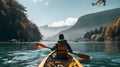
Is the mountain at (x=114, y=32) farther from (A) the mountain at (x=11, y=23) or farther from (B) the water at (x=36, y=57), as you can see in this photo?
(B) the water at (x=36, y=57)

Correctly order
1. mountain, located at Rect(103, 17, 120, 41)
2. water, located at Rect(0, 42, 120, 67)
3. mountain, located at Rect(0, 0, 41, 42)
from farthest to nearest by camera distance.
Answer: mountain, located at Rect(103, 17, 120, 41), mountain, located at Rect(0, 0, 41, 42), water, located at Rect(0, 42, 120, 67)

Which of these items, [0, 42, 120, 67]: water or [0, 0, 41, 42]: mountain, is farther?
[0, 0, 41, 42]: mountain

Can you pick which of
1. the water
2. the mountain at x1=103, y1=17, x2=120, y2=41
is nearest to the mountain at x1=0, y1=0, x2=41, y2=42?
the mountain at x1=103, y1=17, x2=120, y2=41

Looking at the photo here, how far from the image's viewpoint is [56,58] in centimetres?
2161

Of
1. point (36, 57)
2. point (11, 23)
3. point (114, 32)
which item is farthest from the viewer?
point (114, 32)

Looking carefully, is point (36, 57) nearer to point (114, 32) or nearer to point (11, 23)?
point (11, 23)

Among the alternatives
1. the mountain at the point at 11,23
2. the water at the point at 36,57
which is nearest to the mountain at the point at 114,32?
the mountain at the point at 11,23

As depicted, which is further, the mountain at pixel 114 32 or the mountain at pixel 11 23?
the mountain at pixel 114 32

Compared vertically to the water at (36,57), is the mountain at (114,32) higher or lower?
higher

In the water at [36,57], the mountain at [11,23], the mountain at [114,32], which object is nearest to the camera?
the water at [36,57]

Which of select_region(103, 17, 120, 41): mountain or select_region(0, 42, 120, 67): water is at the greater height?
select_region(103, 17, 120, 41): mountain

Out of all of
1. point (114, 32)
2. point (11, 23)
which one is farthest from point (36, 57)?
point (114, 32)

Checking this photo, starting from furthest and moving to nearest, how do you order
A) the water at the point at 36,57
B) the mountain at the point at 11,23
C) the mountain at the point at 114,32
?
the mountain at the point at 114,32 < the mountain at the point at 11,23 < the water at the point at 36,57

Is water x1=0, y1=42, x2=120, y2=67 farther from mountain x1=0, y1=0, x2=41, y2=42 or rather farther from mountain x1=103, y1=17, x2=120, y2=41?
mountain x1=103, y1=17, x2=120, y2=41
